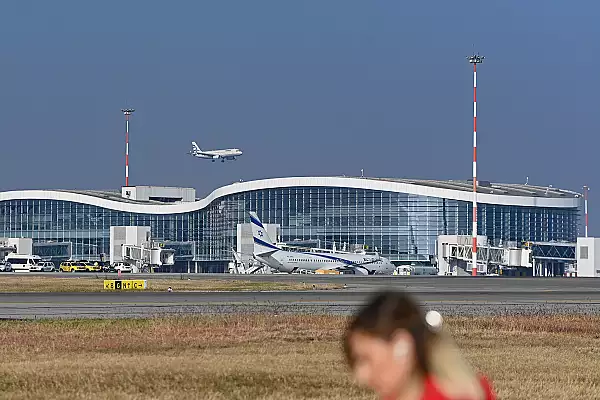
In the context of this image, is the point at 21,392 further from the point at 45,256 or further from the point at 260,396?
the point at 45,256

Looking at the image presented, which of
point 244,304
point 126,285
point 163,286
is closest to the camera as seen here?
point 244,304

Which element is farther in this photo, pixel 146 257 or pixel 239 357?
pixel 146 257

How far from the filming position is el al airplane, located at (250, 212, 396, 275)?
134250 mm

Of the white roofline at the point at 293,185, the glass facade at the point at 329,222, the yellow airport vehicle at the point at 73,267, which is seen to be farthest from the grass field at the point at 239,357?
the glass facade at the point at 329,222

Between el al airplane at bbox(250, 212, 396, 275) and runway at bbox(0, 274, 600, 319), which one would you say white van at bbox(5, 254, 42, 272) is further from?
runway at bbox(0, 274, 600, 319)

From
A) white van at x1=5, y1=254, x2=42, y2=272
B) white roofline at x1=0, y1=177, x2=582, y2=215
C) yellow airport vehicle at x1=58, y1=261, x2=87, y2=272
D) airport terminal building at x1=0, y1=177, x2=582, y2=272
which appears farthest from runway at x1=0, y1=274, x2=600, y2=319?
white van at x1=5, y1=254, x2=42, y2=272

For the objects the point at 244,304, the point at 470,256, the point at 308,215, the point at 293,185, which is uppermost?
the point at 293,185

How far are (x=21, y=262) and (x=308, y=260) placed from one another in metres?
43.1

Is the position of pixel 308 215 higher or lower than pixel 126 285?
higher

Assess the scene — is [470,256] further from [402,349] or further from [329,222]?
[402,349]

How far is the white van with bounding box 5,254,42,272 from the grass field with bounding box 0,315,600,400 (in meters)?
118

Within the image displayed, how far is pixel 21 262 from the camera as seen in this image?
150m

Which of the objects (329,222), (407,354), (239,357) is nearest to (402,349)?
(407,354)

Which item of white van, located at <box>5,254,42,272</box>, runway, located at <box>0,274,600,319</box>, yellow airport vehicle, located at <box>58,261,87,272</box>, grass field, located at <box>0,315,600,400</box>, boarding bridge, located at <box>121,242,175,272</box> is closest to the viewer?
grass field, located at <box>0,315,600,400</box>
